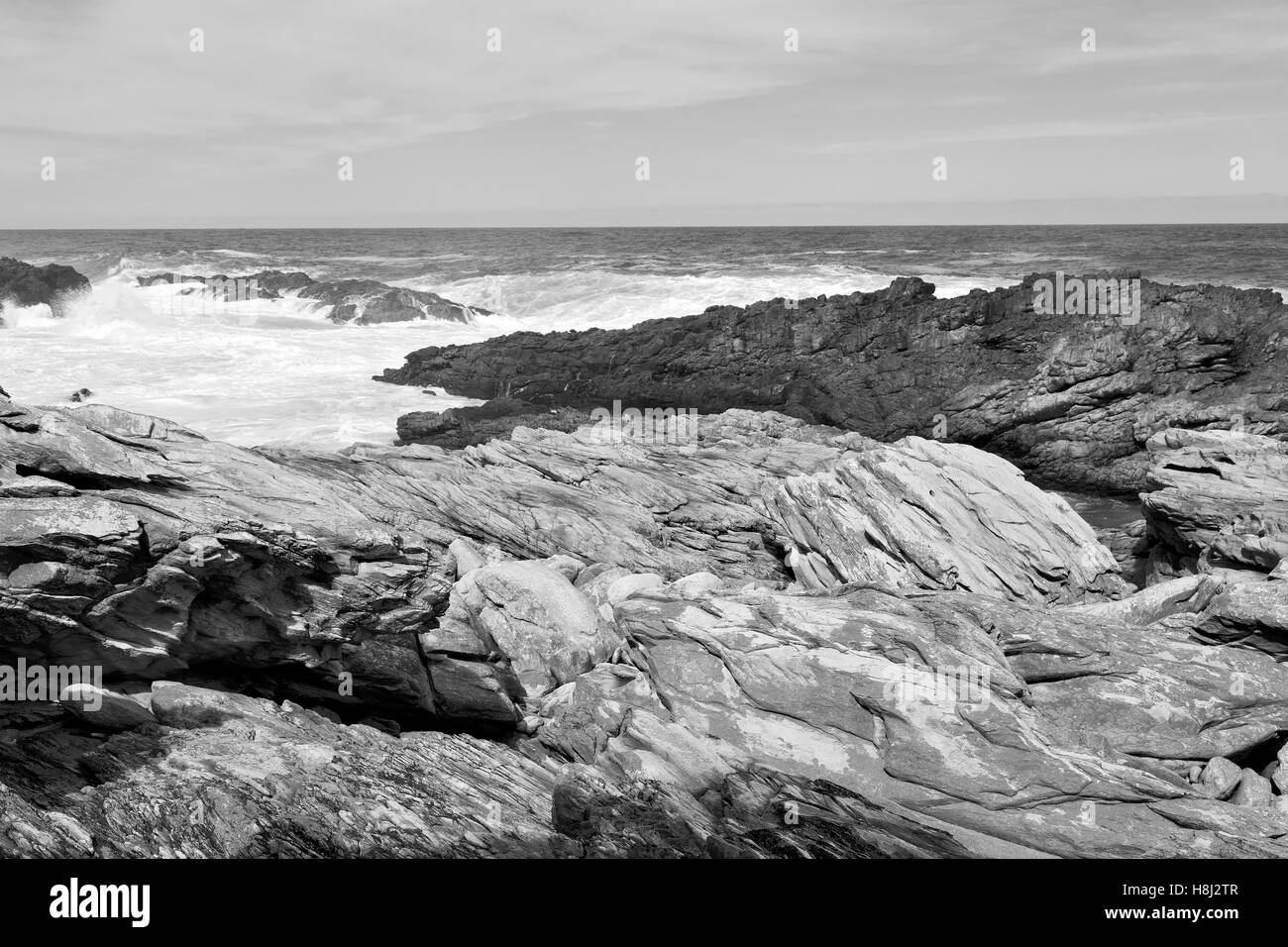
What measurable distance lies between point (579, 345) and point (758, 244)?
87.5 m

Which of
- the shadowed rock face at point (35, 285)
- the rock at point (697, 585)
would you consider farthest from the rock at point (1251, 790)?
the shadowed rock face at point (35, 285)

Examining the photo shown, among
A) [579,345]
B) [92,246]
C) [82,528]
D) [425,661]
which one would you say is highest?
[92,246]

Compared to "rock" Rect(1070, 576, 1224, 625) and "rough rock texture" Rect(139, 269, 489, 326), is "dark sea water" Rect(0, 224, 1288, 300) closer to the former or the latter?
"rough rock texture" Rect(139, 269, 489, 326)

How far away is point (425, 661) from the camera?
420 inches

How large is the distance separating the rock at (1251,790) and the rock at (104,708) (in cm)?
1162

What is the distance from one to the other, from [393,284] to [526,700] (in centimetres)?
7503

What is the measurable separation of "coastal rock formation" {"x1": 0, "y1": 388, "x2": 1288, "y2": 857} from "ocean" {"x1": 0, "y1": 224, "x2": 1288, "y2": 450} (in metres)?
19.0

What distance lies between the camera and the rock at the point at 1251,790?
9776mm

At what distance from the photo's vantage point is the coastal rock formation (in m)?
7.51

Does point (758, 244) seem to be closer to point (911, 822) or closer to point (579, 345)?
point (579, 345)

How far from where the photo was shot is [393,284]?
80.5 metres

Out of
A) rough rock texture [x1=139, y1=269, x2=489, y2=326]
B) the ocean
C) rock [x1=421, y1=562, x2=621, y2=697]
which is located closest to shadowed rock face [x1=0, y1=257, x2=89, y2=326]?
the ocean
